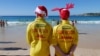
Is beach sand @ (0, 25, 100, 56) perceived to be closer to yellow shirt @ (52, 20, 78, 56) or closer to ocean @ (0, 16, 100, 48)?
ocean @ (0, 16, 100, 48)

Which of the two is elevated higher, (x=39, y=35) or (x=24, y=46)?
(x=39, y=35)

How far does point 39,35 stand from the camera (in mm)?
4949

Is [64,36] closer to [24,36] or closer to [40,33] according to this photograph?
[40,33]

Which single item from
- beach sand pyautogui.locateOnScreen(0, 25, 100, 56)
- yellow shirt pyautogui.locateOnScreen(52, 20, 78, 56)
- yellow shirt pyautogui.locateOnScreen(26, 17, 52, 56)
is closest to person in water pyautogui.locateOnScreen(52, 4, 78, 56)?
yellow shirt pyautogui.locateOnScreen(52, 20, 78, 56)

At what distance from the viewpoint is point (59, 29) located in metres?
4.93

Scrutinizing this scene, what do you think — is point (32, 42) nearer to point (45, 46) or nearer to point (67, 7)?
point (45, 46)

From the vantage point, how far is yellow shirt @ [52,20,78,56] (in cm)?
493

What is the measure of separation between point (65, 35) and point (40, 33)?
0.47m

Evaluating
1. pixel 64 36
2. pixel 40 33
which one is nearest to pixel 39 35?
pixel 40 33

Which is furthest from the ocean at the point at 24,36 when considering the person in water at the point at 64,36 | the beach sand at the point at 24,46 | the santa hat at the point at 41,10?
the person in water at the point at 64,36

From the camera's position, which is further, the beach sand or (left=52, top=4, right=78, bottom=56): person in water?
the beach sand

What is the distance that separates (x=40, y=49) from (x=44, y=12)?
71 cm

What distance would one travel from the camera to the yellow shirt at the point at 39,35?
16.1 ft

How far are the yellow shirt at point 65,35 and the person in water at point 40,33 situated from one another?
131mm
